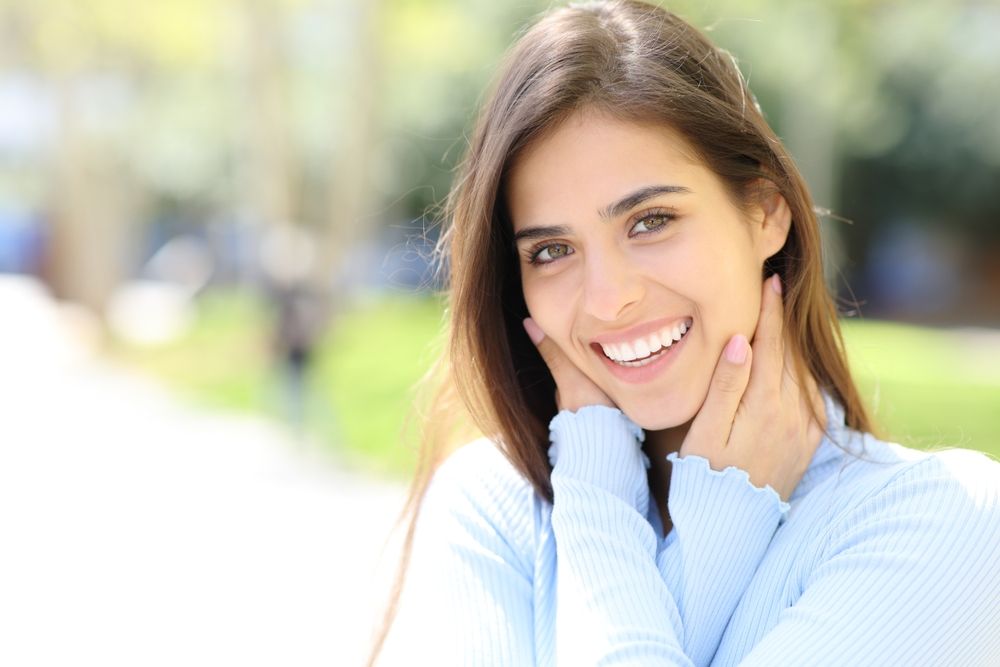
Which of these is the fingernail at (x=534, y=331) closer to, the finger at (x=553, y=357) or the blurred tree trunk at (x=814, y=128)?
the finger at (x=553, y=357)

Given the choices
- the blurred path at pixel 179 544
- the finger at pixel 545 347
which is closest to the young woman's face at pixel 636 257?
the finger at pixel 545 347

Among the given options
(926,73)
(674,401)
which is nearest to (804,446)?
(674,401)

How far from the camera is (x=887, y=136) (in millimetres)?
27781

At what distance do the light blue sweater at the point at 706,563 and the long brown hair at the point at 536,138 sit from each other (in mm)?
128

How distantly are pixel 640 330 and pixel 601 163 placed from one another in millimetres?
286

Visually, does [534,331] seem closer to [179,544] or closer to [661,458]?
[661,458]

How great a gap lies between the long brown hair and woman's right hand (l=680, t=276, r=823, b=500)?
0.47 feet

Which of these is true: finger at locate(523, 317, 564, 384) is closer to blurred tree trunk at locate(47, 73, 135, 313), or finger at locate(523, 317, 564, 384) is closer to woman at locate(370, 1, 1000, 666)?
woman at locate(370, 1, 1000, 666)

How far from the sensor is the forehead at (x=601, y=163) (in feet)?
6.29

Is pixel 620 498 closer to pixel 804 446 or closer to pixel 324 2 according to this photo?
pixel 804 446

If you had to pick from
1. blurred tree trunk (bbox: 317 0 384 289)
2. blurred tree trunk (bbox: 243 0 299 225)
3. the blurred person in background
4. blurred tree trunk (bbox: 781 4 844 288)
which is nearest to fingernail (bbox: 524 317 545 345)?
the blurred person in background

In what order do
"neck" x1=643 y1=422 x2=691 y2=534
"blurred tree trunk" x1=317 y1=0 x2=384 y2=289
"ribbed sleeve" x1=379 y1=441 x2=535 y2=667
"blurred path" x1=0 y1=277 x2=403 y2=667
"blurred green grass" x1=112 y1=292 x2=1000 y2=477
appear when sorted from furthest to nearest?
"blurred tree trunk" x1=317 y1=0 x2=384 y2=289 < "blurred green grass" x1=112 y1=292 x2=1000 y2=477 < "blurred path" x1=0 y1=277 x2=403 y2=667 < "neck" x1=643 y1=422 x2=691 y2=534 < "ribbed sleeve" x1=379 y1=441 x2=535 y2=667

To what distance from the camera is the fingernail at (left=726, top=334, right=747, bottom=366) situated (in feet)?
6.45

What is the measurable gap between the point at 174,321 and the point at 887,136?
1704 centimetres
